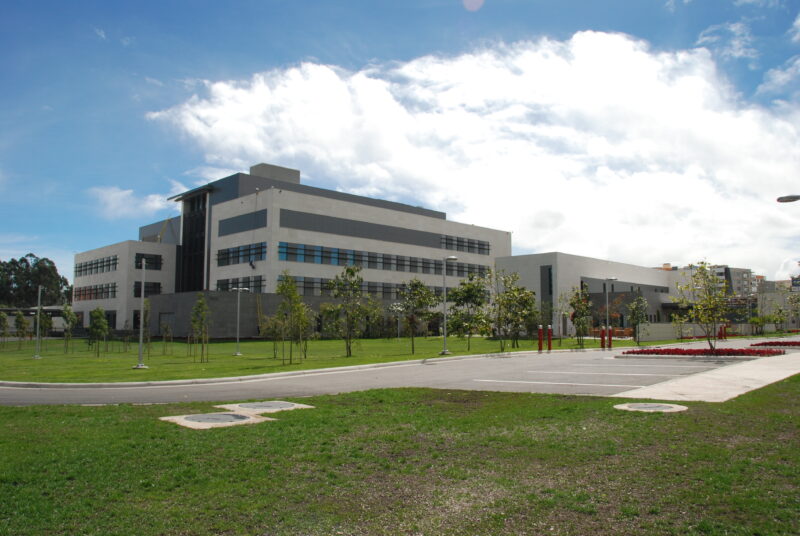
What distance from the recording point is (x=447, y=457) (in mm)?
8391

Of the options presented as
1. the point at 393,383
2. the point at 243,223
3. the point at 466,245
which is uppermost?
the point at 243,223

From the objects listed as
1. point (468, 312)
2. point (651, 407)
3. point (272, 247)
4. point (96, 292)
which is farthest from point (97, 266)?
point (651, 407)

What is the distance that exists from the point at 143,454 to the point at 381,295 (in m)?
62.2

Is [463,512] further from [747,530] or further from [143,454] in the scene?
[143,454]

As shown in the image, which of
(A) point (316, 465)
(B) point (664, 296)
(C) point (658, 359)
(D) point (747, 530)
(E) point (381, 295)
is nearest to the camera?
(D) point (747, 530)

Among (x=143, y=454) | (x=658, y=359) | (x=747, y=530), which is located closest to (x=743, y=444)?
(x=747, y=530)

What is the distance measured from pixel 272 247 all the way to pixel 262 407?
48317 mm

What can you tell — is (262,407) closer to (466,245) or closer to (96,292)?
(466,245)

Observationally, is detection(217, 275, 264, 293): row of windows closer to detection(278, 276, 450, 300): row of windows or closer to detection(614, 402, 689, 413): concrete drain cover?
detection(278, 276, 450, 300): row of windows

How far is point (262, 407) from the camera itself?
13.2 m

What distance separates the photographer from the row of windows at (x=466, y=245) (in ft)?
260

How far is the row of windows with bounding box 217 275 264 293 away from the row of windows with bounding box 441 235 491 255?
26.8 metres

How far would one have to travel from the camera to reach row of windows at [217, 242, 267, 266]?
61.2 meters

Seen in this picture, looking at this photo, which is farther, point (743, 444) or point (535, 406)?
point (535, 406)
